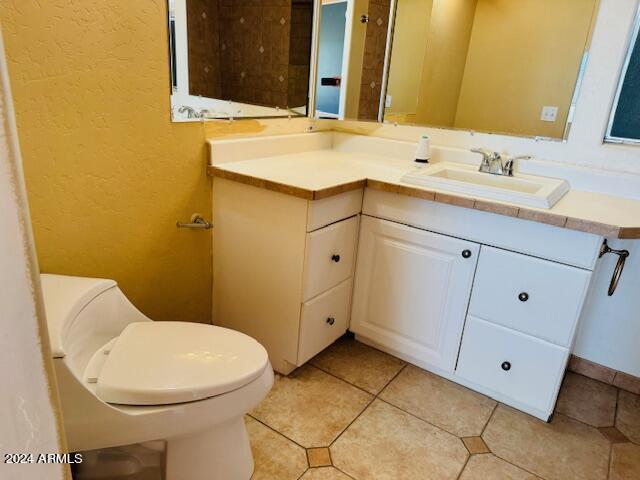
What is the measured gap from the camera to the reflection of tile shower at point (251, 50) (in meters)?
1.64

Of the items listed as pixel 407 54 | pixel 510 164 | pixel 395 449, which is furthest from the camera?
pixel 407 54

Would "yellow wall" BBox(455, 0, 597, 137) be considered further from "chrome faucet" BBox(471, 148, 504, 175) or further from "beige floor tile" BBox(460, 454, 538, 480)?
"beige floor tile" BBox(460, 454, 538, 480)

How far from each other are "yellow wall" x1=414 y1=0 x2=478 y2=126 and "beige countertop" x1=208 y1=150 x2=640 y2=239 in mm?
298

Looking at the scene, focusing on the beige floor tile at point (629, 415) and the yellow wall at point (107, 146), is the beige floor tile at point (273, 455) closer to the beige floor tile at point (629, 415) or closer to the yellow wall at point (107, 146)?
the yellow wall at point (107, 146)

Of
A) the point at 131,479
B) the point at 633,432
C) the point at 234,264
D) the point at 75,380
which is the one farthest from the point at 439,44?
the point at 131,479

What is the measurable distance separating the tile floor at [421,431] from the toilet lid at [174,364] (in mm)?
422

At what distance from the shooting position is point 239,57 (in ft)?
6.01

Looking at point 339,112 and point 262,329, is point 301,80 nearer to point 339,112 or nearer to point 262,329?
point 339,112

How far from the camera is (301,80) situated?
2.07 meters

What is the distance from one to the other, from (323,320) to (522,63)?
4.35 feet

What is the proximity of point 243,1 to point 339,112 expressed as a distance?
689 mm

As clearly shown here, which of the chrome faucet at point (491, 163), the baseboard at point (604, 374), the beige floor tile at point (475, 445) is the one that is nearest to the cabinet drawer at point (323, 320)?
the beige floor tile at point (475, 445)

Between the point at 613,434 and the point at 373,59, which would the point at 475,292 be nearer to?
the point at 613,434

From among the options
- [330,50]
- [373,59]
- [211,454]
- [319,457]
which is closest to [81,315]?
[211,454]
